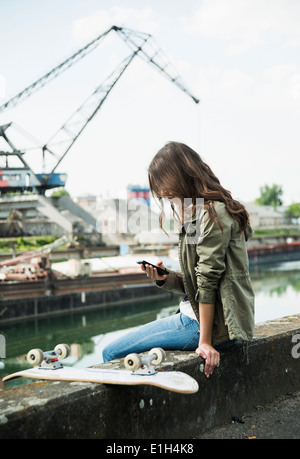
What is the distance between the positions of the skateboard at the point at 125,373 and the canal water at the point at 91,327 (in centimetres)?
917

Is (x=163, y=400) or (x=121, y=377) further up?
(x=121, y=377)

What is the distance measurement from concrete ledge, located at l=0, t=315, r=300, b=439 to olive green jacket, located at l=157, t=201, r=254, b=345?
27cm

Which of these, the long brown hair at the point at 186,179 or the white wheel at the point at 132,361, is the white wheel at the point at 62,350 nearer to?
the white wheel at the point at 132,361

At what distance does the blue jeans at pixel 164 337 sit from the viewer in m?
2.19

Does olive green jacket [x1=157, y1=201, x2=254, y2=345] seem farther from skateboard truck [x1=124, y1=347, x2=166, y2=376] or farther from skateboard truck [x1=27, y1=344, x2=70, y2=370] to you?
skateboard truck [x1=27, y1=344, x2=70, y2=370]

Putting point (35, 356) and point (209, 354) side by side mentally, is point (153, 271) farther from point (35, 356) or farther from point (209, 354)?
point (35, 356)

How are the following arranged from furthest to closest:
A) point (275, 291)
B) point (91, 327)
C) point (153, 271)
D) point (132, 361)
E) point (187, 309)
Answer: point (275, 291), point (91, 327), point (153, 271), point (187, 309), point (132, 361)

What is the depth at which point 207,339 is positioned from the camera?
6.61 feet

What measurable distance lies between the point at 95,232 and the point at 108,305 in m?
14.7

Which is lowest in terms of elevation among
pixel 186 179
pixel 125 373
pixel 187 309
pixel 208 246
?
pixel 125 373

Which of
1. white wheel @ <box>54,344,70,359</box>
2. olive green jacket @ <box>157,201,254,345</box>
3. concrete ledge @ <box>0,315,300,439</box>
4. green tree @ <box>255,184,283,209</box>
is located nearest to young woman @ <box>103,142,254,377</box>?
olive green jacket @ <box>157,201,254,345</box>

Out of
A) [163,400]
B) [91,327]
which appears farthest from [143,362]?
[91,327]

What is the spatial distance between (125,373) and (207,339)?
14.7 inches
